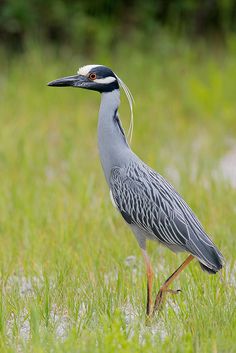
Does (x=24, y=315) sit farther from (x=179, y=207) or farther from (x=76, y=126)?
(x=76, y=126)

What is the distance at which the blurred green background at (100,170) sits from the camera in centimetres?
397

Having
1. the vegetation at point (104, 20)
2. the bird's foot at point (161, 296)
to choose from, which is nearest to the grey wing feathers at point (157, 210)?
the bird's foot at point (161, 296)

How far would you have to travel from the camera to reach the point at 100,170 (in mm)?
7445

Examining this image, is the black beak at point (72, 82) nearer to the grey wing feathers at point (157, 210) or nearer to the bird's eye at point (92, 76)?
the bird's eye at point (92, 76)

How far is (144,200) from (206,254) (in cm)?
41

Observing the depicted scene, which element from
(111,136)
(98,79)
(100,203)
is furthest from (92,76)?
(100,203)

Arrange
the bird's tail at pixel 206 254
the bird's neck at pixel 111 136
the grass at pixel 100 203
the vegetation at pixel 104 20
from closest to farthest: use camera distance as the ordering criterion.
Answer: the grass at pixel 100 203 < the bird's tail at pixel 206 254 < the bird's neck at pixel 111 136 < the vegetation at pixel 104 20

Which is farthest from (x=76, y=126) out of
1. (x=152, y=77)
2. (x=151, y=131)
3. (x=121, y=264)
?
(x=121, y=264)

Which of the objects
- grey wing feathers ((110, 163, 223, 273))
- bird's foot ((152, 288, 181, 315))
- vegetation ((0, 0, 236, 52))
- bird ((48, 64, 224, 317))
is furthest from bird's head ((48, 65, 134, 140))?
vegetation ((0, 0, 236, 52))

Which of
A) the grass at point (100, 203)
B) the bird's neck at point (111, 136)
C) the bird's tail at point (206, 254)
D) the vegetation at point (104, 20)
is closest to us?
the grass at point (100, 203)

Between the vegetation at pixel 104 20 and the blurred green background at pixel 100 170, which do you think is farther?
the vegetation at pixel 104 20

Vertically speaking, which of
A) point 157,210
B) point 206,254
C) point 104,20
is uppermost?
point 104,20

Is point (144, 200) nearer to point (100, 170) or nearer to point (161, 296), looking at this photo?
point (161, 296)

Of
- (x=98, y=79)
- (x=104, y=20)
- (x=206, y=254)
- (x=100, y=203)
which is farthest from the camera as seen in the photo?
(x=104, y=20)
